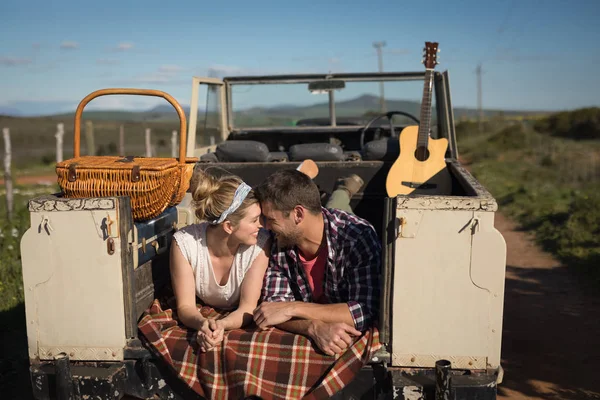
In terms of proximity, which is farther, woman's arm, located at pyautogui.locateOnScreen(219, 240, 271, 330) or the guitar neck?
the guitar neck

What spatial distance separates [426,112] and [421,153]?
54 centimetres

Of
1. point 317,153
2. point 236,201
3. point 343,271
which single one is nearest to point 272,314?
point 343,271

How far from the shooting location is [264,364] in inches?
94.8

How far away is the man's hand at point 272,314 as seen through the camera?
8.42 feet

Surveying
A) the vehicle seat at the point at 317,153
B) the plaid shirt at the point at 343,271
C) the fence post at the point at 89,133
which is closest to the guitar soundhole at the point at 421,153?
the vehicle seat at the point at 317,153

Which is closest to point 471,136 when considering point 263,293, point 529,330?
point 529,330

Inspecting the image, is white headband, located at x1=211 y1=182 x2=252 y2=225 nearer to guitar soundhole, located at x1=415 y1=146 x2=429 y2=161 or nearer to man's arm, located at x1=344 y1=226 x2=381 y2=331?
man's arm, located at x1=344 y1=226 x2=381 y2=331

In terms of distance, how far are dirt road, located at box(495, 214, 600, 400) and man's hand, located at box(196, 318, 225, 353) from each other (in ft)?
6.91

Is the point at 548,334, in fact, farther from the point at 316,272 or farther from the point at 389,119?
the point at 316,272

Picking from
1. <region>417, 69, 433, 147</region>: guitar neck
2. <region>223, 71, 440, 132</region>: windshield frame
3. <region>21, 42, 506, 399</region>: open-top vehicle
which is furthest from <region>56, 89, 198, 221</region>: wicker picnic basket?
<region>223, 71, 440, 132</region>: windshield frame

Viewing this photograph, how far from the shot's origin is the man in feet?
8.20

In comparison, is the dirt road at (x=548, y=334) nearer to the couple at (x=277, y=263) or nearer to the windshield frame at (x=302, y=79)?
the couple at (x=277, y=263)

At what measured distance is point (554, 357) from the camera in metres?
4.35

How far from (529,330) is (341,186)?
6.50 feet
